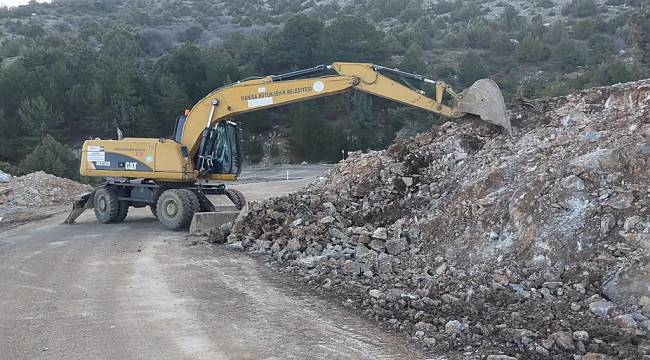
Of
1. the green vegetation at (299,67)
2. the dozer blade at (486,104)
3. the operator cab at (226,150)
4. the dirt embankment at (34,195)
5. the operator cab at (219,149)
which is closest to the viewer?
the dozer blade at (486,104)

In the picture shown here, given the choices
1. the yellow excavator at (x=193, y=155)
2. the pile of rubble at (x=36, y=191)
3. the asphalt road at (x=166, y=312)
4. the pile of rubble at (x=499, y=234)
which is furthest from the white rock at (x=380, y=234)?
the pile of rubble at (x=36, y=191)

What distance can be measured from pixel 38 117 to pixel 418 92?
29193 millimetres

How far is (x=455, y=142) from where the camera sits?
33.6 feet

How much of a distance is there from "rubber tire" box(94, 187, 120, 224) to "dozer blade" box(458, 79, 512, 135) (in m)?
8.25

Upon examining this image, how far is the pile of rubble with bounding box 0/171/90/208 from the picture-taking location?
20031mm

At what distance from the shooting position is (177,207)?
12672mm

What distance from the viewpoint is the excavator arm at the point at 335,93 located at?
9711 mm

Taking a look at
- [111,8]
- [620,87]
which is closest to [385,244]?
[620,87]

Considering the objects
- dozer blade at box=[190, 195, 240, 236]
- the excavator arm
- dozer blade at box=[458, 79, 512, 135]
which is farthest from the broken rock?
dozer blade at box=[190, 195, 240, 236]

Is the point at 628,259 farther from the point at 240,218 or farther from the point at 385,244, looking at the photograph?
the point at 240,218

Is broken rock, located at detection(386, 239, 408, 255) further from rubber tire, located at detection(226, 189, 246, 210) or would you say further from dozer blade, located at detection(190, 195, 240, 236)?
rubber tire, located at detection(226, 189, 246, 210)

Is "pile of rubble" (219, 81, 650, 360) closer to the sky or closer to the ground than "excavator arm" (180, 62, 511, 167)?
closer to the ground

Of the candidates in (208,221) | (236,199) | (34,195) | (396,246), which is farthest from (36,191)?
(396,246)

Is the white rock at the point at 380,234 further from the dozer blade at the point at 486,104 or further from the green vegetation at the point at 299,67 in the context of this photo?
the green vegetation at the point at 299,67
